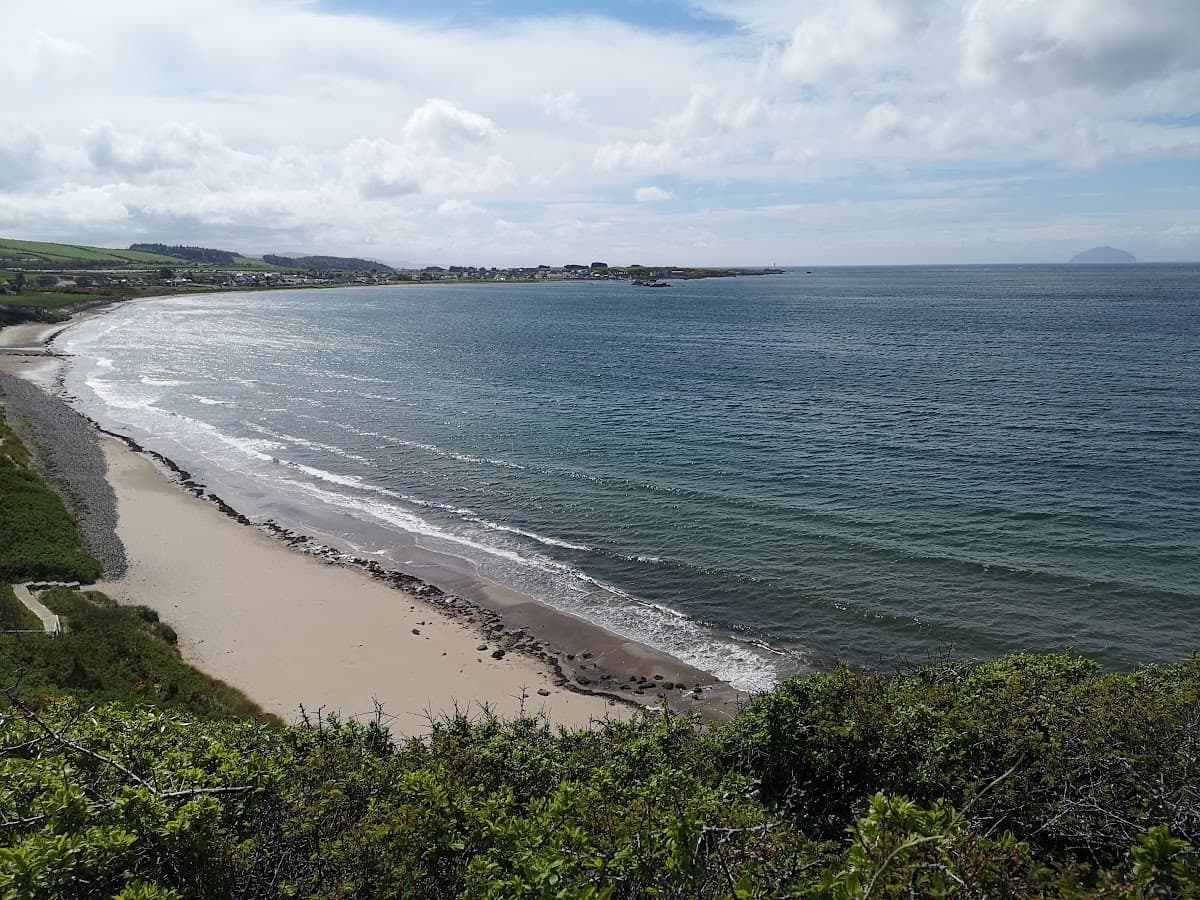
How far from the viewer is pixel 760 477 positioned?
137ft

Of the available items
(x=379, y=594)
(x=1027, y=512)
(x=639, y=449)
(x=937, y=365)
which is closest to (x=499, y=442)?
(x=639, y=449)

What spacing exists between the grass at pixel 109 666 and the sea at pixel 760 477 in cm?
1122

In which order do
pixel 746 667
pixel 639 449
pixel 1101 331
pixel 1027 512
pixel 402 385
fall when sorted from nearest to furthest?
1. pixel 746 667
2. pixel 1027 512
3. pixel 639 449
4. pixel 402 385
5. pixel 1101 331

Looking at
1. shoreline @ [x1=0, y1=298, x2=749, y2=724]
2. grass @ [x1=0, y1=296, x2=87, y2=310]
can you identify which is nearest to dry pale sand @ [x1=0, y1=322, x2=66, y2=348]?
grass @ [x1=0, y1=296, x2=87, y2=310]

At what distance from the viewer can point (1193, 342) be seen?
275 feet

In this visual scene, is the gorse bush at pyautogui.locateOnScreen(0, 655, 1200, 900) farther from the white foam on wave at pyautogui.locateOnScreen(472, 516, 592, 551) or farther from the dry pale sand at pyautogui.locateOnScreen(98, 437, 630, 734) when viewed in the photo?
the white foam on wave at pyautogui.locateOnScreen(472, 516, 592, 551)

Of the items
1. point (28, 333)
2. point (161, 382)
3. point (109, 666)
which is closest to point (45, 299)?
point (28, 333)

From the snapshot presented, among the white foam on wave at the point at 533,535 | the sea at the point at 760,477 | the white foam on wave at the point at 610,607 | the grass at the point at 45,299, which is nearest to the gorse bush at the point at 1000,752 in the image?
the white foam on wave at the point at 610,607

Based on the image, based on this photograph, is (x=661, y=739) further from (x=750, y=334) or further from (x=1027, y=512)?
(x=750, y=334)

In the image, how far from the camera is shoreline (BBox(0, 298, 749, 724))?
2358 centimetres

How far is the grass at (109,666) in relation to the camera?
1919 centimetres

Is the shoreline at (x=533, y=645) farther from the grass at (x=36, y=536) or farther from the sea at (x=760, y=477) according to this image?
the grass at (x=36, y=536)

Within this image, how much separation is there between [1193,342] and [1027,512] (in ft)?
233

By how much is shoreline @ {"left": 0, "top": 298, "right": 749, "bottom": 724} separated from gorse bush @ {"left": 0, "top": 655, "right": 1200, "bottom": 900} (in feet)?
20.5
